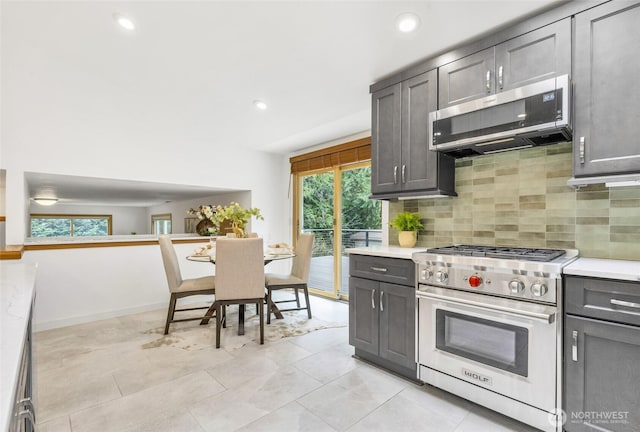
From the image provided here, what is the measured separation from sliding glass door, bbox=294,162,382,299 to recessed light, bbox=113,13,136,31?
282 cm

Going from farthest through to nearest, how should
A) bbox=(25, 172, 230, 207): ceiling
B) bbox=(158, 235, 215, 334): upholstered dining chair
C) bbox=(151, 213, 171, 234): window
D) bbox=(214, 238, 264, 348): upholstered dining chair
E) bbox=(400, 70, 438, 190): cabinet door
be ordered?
bbox=(151, 213, 171, 234): window < bbox=(25, 172, 230, 207): ceiling < bbox=(158, 235, 215, 334): upholstered dining chair < bbox=(214, 238, 264, 348): upholstered dining chair < bbox=(400, 70, 438, 190): cabinet door

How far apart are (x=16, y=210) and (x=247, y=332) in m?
2.59

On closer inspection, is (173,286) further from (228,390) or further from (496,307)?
(496,307)

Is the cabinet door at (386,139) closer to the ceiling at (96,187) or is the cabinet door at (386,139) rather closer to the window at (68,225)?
the ceiling at (96,187)

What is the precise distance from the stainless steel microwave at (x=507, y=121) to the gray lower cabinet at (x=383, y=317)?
0.95 meters

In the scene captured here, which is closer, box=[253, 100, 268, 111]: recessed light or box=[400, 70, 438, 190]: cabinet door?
box=[400, 70, 438, 190]: cabinet door

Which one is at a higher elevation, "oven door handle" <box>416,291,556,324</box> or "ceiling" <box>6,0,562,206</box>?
"ceiling" <box>6,0,562,206</box>

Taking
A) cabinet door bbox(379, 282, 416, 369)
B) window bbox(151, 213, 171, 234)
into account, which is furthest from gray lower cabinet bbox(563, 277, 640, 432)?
window bbox(151, 213, 171, 234)

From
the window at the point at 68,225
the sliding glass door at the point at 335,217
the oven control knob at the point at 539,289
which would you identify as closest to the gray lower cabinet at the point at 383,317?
the oven control knob at the point at 539,289

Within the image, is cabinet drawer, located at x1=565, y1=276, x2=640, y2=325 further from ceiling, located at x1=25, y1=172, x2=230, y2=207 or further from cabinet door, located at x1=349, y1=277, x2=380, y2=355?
ceiling, located at x1=25, y1=172, x2=230, y2=207

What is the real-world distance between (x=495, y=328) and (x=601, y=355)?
46cm

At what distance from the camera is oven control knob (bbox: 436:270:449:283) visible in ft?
6.68

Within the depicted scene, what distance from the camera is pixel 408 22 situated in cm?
209

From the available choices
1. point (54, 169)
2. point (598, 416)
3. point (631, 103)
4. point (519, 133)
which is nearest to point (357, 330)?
point (598, 416)
